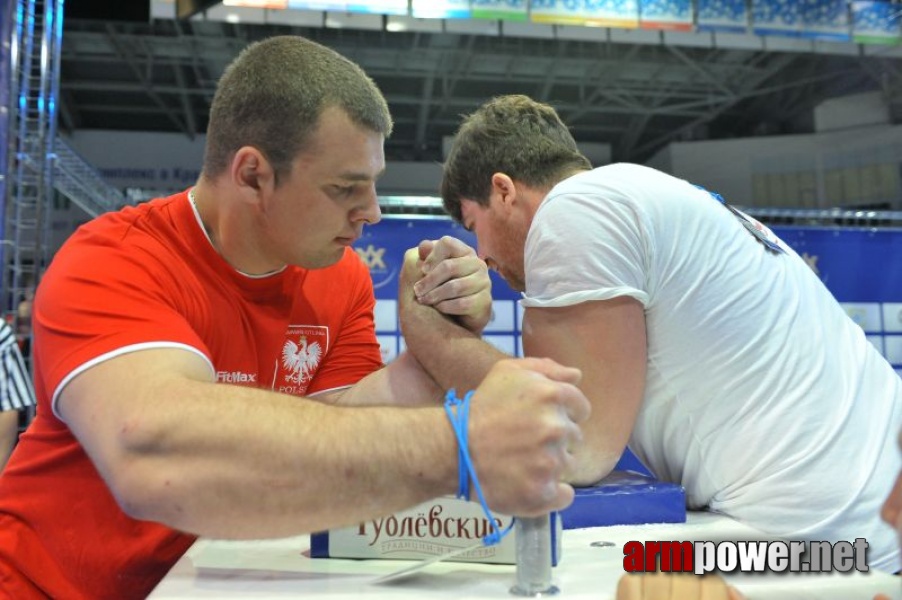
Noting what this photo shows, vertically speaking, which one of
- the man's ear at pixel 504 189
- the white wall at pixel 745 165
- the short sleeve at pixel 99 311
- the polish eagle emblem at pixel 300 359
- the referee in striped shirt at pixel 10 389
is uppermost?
the white wall at pixel 745 165

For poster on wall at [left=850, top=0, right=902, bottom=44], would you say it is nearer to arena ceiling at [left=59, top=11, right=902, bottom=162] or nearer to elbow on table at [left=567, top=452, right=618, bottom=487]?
arena ceiling at [left=59, top=11, right=902, bottom=162]

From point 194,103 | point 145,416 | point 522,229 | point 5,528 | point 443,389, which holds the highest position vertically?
point 194,103

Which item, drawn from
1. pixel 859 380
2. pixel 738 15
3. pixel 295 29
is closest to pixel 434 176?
pixel 295 29

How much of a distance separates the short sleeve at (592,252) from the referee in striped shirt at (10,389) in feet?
6.73

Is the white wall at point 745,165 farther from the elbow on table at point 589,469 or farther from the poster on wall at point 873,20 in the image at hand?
the elbow on table at point 589,469

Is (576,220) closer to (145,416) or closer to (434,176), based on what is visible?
(145,416)

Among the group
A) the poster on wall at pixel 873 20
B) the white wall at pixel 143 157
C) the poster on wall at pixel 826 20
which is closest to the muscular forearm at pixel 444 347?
the poster on wall at pixel 826 20

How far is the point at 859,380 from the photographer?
44.1 inches

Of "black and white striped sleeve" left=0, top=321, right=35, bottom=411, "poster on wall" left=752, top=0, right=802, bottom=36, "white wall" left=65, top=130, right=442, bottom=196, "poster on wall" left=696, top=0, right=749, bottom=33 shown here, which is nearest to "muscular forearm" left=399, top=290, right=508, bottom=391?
"black and white striped sleeve" left=0, top=321, right=35, bottom=411

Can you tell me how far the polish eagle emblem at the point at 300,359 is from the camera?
4.48ft

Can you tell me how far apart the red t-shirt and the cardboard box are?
279mm

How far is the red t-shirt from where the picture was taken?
83 centimetres

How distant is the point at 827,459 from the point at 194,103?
9.37 m

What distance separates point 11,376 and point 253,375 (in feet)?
5.57
